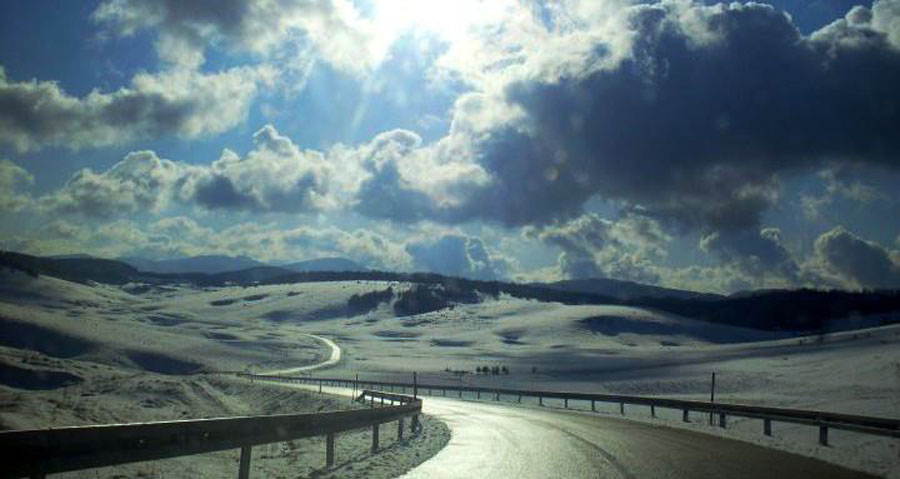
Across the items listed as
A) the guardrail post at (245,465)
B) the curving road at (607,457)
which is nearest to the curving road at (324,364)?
the curving road at (607,457)

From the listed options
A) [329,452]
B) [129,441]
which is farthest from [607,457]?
[129,441]

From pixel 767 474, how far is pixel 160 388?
22319 millimetres

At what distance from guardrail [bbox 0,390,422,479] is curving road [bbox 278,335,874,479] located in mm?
2523

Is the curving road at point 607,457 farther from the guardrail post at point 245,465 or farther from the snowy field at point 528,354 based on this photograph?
the guardrail post at point 245,465

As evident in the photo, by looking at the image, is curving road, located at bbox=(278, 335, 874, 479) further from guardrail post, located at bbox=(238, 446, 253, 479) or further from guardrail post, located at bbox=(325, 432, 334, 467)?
guardrail post, located at bbox=(238, 446, 253, 479)

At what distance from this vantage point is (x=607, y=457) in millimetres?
14039

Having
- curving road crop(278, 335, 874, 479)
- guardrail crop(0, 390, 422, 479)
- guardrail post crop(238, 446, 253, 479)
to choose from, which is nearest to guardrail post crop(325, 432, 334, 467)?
guardrail crop(0, 390, 422, 479)

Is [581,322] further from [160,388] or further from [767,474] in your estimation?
[767,474]

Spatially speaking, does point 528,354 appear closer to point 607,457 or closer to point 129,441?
point 607,457

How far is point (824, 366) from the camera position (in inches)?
2093

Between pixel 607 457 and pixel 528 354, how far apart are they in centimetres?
9498

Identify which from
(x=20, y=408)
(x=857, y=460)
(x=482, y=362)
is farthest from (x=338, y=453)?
(x=482, y=362)

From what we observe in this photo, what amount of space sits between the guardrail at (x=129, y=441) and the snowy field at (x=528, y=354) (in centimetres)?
707

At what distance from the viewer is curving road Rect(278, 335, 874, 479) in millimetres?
11984
